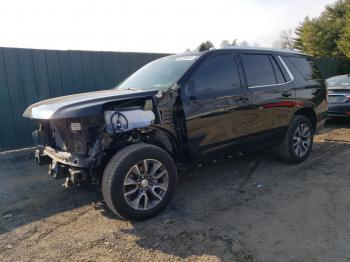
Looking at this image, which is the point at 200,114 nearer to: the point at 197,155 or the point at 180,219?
the point at 197,155

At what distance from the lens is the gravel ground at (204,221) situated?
124 inches

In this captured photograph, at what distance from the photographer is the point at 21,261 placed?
10.1 feet

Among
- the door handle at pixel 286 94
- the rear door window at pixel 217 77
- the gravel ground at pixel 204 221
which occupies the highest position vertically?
the rear door window at pixel 217 77

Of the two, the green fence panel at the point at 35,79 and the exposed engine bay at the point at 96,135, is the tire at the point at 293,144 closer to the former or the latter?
the exposed engine bay at the point at 96,135

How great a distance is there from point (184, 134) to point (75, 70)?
470cm

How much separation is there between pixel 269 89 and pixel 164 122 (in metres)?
2.00

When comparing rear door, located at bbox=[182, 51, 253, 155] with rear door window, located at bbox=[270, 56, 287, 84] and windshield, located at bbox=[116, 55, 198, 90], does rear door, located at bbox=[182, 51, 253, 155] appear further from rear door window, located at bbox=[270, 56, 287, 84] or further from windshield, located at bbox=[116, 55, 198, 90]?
rear door window, located at bbox=[270, 56, 287, 84]

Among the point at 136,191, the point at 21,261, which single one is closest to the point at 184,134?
the point at 136,191

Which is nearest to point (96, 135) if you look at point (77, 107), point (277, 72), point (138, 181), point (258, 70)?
point (77, 107)

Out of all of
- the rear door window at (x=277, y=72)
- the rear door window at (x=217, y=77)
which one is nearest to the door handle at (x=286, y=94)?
the rear door window at (x=277, y=72)

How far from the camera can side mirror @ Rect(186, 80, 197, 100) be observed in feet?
13.5

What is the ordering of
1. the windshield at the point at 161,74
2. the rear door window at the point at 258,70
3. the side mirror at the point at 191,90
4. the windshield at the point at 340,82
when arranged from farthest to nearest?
the windshield at the point at 340,82 → the rear door window at the point at 258,70 → the windshield at the point at 161,74 → the side mirror at the point at 191,90

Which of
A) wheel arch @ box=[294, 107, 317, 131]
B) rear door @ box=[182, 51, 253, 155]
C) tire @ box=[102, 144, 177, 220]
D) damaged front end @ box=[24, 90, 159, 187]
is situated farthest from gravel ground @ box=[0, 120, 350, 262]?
wheel arch @ box=[294, 107, 317, 131]

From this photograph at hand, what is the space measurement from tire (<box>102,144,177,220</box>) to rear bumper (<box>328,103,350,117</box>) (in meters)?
6.35
